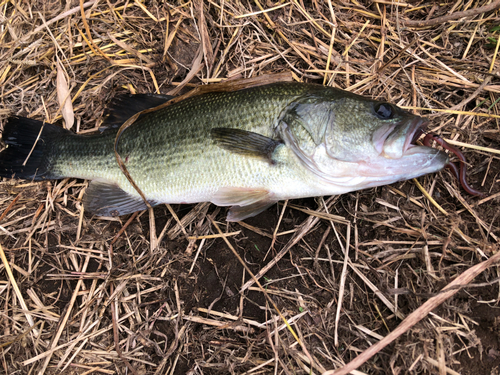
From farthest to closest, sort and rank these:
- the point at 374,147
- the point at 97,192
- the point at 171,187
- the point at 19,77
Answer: the point at 19,77, the point at 97,192, the point at 171,187, the point at 374,147

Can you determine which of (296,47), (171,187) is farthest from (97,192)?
(296,47)

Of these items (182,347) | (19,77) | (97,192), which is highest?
(19,77)

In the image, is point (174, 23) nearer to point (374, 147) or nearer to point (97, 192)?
point (97, 192)

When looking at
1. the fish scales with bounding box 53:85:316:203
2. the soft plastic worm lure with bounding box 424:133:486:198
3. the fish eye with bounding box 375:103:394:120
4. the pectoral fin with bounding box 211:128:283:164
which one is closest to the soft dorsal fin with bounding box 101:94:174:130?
the fish scales with bounding box 53:85:316:203

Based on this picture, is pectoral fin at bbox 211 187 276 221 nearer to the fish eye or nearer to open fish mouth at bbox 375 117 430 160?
open fish mouth at bbox 375 117 430 160

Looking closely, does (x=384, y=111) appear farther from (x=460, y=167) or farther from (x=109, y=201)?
(x=109, y=201)

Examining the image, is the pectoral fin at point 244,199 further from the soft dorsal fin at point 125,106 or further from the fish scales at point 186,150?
the soft dorsal fin at point 125,106

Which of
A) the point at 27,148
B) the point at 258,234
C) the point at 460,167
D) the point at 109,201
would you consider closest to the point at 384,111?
the point at 460,167
